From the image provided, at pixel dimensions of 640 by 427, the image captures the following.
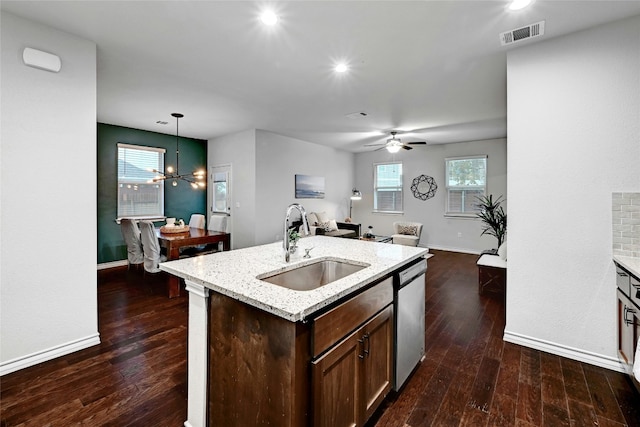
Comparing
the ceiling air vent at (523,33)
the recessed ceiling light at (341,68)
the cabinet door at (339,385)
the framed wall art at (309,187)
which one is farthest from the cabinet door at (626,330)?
the framed wall art at (309,187)

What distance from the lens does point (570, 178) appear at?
2.36 m

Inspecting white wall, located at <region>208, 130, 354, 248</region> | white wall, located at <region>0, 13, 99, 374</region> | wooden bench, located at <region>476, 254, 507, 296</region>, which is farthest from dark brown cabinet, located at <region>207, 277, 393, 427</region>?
white wall, located at <region>208, 130, 354, 248</region>

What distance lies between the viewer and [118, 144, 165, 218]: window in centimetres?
557

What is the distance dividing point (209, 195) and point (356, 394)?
625 centimetres

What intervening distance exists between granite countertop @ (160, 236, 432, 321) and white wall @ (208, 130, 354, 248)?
3.51 meters

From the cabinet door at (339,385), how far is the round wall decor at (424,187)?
6631mm

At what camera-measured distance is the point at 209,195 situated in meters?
6.89

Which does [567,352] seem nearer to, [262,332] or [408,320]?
[408,320]

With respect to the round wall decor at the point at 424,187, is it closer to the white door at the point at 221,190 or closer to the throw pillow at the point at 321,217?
the throw pillow at the point at 321,217

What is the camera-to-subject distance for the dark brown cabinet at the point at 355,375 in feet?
4.15

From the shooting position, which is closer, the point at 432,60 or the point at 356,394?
the point at 356,394

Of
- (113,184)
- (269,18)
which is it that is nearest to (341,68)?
(269,18)

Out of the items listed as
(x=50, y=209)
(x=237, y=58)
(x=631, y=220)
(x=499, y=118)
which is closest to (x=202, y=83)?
(x=237, y=58)

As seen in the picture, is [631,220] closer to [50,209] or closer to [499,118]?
[499,118]
